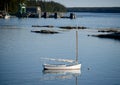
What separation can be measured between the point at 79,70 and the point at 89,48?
1895cm

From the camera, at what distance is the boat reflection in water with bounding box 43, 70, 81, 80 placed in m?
39.0

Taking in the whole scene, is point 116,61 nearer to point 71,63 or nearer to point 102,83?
point 71,63

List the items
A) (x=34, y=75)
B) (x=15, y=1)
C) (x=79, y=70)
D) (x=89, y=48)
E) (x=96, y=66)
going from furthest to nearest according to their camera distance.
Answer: (x=15, y=1), (x=89, y=48), (x=96, y=66), (x=79, y=70), (x=34, y=75)

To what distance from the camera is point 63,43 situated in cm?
6669

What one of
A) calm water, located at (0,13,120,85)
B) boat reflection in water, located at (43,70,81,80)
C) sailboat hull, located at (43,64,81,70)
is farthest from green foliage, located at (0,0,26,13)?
boat reflection in water, located at (43,70,81,80)

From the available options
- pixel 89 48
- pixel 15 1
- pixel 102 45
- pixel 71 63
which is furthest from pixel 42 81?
pixel 15 1

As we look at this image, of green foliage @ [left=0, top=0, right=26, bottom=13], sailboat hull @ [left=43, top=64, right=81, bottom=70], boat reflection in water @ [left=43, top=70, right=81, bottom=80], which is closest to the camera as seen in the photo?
boat reflection in water @ [left=43, top=70, right=81, bottom=80]

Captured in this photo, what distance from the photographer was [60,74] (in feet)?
132

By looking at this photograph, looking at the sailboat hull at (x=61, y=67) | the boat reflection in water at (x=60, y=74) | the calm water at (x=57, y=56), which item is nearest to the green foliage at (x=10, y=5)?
the calm water at (x=57, y=56)

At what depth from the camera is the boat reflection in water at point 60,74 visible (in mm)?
39031

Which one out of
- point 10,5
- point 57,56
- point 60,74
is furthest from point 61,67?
point 10,5

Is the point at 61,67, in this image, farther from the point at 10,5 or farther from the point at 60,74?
the point at 10,5

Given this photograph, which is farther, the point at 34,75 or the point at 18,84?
the point at 34,75

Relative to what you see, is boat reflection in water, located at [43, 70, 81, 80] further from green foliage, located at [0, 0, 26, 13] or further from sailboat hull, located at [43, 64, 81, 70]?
green foliage, located at [0, 0, 26, 13]
